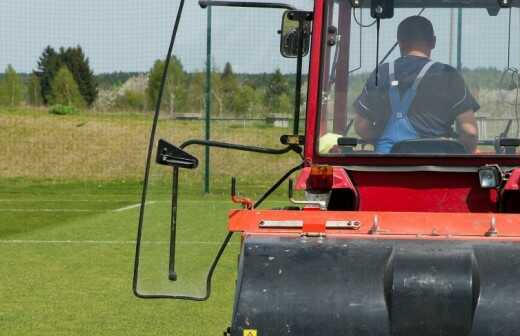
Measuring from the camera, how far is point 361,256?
15.3 ft

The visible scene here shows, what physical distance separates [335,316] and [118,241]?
33.4ft

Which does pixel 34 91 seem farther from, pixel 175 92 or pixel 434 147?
pixel 434 147

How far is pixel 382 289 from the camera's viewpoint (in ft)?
14.9

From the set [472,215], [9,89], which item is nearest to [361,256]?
[472,215]

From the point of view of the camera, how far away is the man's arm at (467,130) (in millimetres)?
5820

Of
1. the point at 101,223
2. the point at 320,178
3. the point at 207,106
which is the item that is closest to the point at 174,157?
the point at 320,178

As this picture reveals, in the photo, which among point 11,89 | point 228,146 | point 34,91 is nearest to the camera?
point 228,146

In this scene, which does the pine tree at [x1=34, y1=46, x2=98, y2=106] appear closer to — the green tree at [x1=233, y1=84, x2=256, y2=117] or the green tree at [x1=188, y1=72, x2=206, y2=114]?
the green tree at [x1=188, y1=72, x2=206, y2=114]

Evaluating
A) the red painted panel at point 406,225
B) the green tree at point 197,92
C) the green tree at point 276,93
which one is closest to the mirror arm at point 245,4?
the red painted panel at point 406,225

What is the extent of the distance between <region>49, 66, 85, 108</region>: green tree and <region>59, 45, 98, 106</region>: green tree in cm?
19

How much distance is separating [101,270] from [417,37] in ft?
21.9

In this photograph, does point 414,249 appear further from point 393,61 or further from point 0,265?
point 0,265

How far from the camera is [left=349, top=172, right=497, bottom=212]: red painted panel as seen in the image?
5.81 metres

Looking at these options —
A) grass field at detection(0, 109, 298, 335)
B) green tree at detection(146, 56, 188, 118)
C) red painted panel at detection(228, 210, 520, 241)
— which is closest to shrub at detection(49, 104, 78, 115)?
grass field at detection(0, 109, 298, 335)
